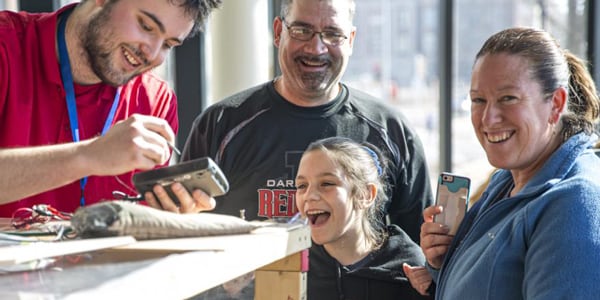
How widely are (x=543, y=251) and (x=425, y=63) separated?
34.1 ft

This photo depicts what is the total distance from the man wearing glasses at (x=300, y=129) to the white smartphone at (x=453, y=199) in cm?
50

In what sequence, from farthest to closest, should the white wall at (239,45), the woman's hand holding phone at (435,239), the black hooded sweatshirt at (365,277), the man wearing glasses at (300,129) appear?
the white wall at (239,45) < the man wearing glasses at (300,129) < the black hooded sweatshirt at (365,277) < the woman's hand holding phone at (435,239)

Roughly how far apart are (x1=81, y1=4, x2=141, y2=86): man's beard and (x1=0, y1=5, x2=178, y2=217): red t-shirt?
0.31 ft

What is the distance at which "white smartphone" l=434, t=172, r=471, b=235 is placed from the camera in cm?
189

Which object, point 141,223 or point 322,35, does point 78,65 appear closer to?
point 322,35

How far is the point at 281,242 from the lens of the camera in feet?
4.34

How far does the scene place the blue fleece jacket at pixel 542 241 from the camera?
1438 mm

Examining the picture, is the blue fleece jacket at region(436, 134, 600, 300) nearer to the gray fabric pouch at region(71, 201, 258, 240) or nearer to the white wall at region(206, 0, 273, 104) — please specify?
the gray fabric pouch at region(71, 201, 258, 240)

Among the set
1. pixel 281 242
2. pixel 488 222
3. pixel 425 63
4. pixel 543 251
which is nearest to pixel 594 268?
Answer: pixel 543 251

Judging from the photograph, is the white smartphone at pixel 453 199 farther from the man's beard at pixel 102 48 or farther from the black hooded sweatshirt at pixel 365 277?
the man's beard at pixel 102 48

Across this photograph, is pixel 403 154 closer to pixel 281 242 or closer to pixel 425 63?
pixel 281 242

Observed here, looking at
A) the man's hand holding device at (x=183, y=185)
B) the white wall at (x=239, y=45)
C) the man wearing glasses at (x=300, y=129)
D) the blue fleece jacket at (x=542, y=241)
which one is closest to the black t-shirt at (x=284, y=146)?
the man wearing glasses at (x=300, y=129)

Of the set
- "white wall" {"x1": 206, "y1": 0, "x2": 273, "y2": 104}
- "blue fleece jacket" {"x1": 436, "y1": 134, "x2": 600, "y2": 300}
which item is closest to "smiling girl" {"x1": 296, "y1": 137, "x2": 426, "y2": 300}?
"blue fleece jacket" {"x1": 436, "y1": 134, "x2": 600, "y2": 300}

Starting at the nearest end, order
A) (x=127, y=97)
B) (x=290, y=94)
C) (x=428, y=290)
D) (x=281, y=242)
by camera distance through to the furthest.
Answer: (x=281, y=242) → (x=428, y=290) → (x=127, y=97) → (x=290, y=94)
